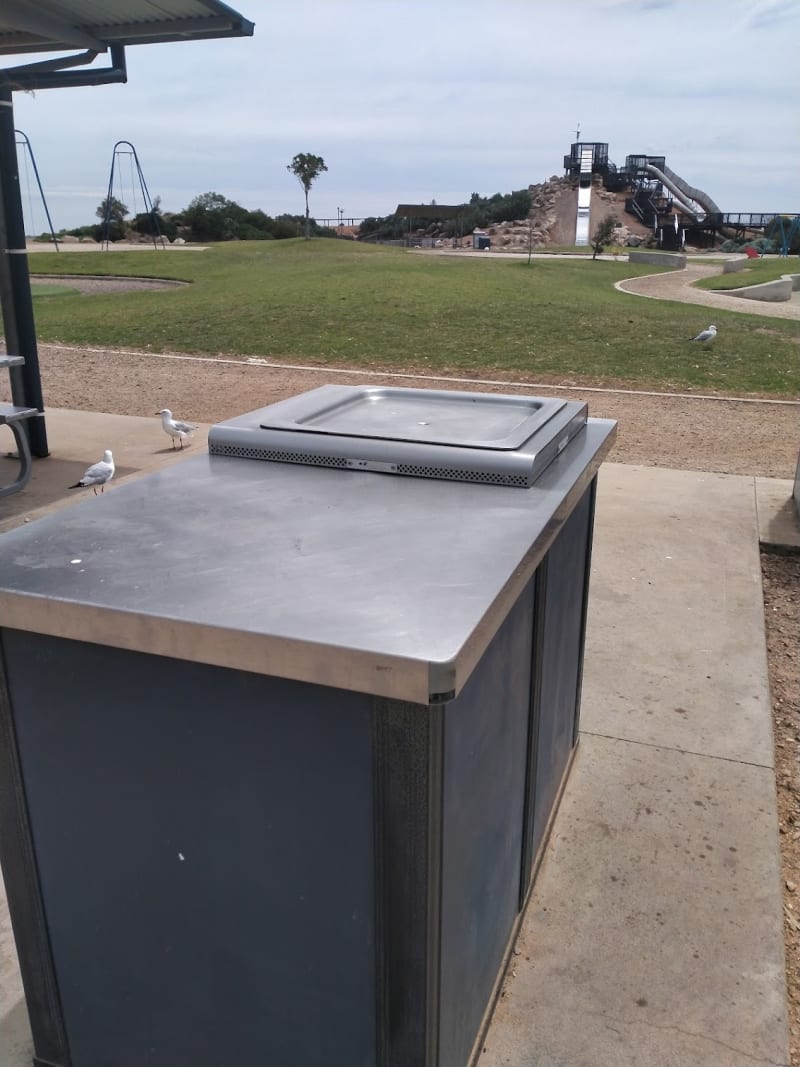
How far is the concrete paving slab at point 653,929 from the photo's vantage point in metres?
2.27

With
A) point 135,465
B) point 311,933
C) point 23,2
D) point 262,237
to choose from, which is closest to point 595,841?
point 311,933

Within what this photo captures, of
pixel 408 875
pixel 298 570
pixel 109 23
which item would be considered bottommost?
pixel 408 875

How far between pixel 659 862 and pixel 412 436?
5.23 feet

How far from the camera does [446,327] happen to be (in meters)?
16.6

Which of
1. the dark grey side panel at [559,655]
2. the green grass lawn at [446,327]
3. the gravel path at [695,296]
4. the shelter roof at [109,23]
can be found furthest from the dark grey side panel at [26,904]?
the gravel path at [695,296]

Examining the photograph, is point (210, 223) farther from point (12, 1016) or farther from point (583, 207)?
point (12, 1016)

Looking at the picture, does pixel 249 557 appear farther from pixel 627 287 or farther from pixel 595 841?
pixel 627 287

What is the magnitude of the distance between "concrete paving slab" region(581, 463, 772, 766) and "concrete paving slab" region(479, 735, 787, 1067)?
0.86 ft

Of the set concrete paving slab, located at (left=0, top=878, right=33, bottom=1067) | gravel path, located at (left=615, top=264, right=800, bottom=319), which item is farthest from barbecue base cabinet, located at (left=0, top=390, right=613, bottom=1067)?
gravel path, located at (left=615, top=264, right=800, bottom=319)

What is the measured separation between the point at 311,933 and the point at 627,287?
29853 millimetres

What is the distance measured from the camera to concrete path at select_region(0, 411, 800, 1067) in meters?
2.29

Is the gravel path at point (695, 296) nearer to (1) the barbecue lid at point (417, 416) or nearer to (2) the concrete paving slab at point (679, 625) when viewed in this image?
(2) the concrete paving slab at point (679, 625)

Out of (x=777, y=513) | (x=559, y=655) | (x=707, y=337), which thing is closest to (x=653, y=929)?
(x=559, y=655)

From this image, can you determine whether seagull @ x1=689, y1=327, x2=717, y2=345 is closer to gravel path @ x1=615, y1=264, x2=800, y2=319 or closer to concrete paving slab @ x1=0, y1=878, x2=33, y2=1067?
gravel path @ x1=615, y1=264, x2=800, y2=319
